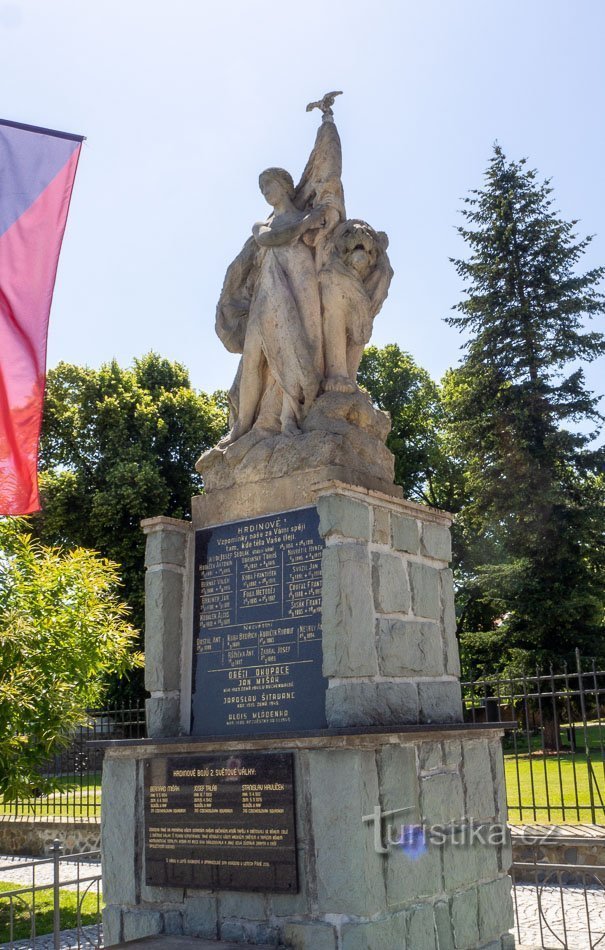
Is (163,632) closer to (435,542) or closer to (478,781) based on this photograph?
(435,542)

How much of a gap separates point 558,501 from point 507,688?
205 inches

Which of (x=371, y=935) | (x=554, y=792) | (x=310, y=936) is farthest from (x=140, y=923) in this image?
(x=554, y=792)

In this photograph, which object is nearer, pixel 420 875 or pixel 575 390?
pixel 420 875

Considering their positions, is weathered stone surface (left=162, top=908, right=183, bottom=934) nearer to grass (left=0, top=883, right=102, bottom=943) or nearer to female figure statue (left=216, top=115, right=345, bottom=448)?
female figure statue (left=216, top=115, right=345, bottom=448)

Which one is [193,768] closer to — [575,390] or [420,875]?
[420,875]

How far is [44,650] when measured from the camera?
9.60m

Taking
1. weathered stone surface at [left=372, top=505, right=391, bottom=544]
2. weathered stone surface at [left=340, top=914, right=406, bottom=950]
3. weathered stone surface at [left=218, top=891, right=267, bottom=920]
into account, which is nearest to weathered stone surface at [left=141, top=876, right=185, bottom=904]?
weathered stone surface at [left=218, top=891, right=267, bottom=920]

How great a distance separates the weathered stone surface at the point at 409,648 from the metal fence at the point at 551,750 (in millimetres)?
1880

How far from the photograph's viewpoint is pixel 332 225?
21.1ft

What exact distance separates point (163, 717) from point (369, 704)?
1.55 metres

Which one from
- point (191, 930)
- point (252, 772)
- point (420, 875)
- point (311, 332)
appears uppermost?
point (311, 332)

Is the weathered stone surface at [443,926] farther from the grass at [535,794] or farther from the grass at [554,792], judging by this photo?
the grass at [535,794]

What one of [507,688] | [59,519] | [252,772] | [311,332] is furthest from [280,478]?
[59,519]

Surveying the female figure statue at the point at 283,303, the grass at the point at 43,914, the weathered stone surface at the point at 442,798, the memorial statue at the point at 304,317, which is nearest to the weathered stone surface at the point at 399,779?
the weathered stone surface at the point at 442,798
